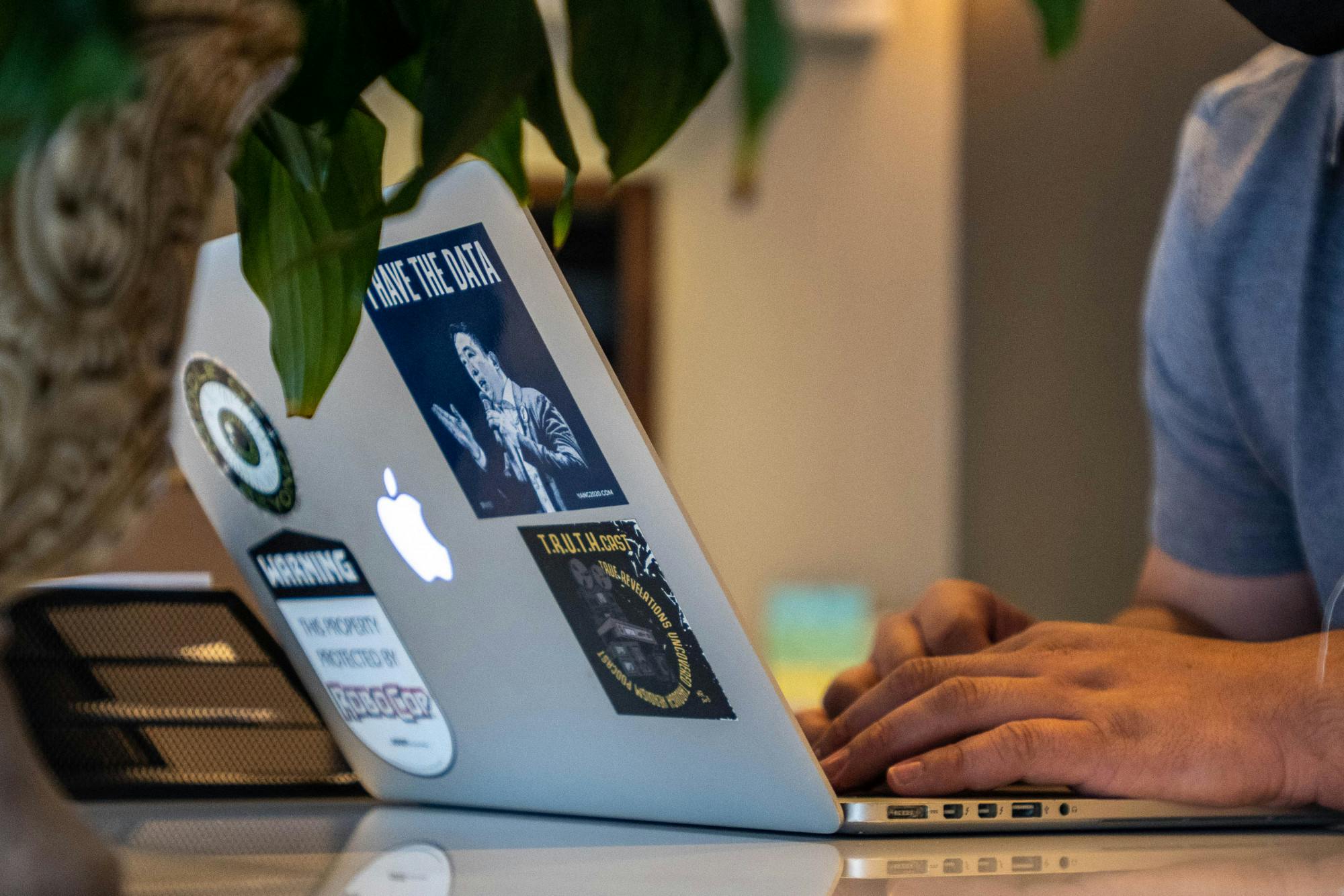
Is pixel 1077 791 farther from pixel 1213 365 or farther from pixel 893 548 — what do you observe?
pixel 893 548

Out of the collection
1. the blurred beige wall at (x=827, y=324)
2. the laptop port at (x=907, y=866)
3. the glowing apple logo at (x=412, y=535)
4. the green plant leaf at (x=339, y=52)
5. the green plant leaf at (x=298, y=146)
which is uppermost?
the green plant leaf at (x=339, y=52)

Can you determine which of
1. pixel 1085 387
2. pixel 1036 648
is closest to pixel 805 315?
pixel 1085 387

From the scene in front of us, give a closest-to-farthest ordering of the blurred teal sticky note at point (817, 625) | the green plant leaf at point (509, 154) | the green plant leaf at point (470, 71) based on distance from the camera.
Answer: the green plant leaf at point (470, 71), the green plant leaf at point (509, 154), the blurred teal sticky note at point (817, 625)

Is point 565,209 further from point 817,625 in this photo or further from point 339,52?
point 817,625

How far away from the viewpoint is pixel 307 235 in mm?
412

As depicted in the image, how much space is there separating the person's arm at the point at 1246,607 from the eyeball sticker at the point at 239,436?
27.2 inches

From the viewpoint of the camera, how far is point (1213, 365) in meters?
1.03

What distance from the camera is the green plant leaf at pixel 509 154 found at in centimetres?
44

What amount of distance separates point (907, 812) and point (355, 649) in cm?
26

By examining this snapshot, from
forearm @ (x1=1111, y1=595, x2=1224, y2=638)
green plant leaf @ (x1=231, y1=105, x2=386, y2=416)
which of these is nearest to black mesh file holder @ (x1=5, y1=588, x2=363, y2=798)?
green plant leaf @ (x1=231, y1=105, x2=386, y2=416)

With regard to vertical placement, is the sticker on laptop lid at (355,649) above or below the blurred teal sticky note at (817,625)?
above

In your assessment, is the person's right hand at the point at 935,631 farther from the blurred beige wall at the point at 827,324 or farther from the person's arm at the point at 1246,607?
the blurred beige wall at the point at 827,324

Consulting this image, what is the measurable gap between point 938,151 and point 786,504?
4.34 feet

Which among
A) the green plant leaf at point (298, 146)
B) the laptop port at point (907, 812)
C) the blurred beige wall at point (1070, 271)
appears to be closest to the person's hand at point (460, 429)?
the green plant leaf at point (298, 146)
